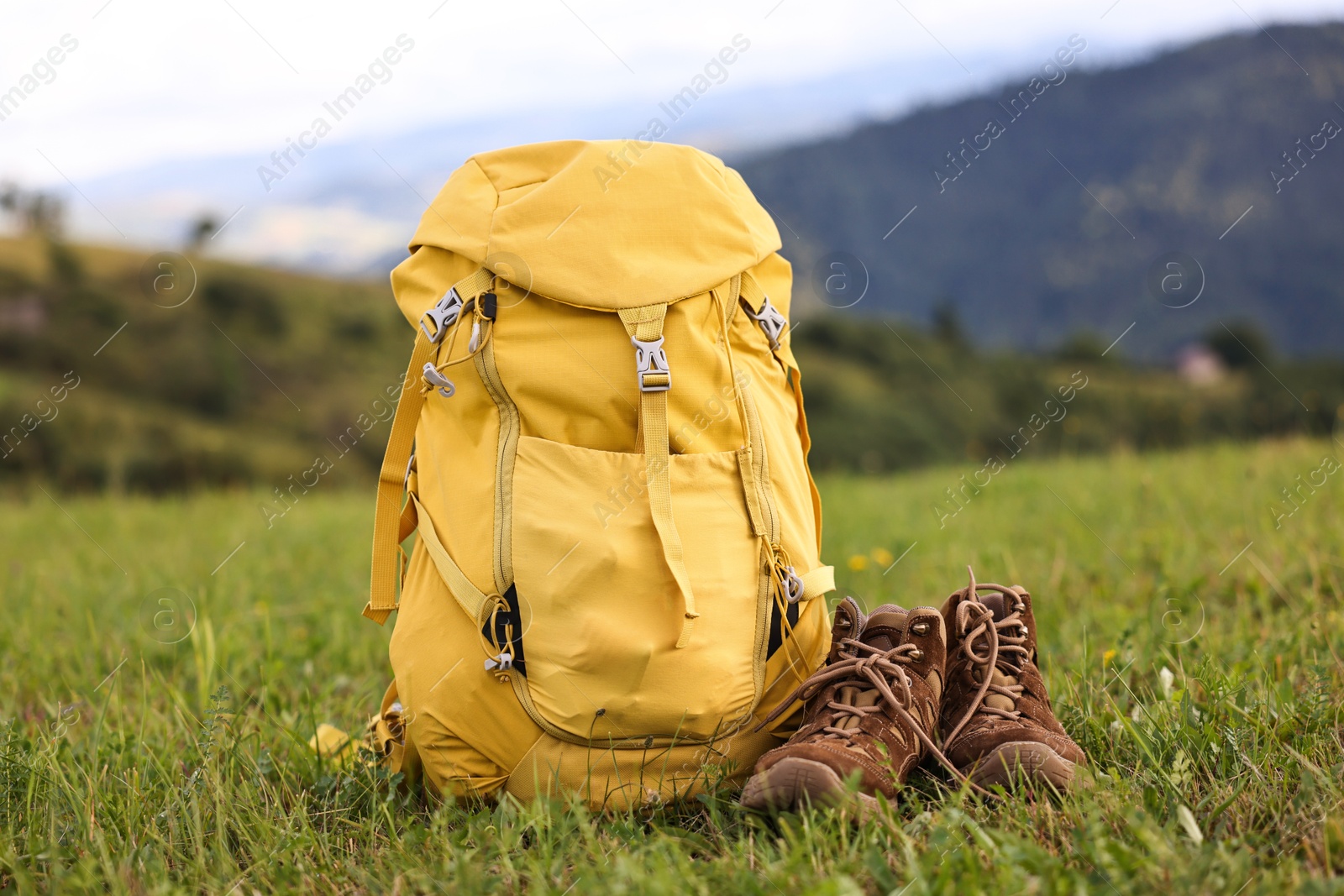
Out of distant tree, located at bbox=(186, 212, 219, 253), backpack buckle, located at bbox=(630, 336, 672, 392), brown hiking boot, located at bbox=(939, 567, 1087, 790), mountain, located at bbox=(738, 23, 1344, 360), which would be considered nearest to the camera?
brown hiking boot, located at bbox=(939, 567, 1087, 790)

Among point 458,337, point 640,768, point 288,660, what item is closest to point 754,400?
point 458,337

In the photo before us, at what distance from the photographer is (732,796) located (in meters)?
1.81

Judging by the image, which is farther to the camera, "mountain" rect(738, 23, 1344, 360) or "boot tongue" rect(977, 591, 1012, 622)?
"mountain" rect(738, 23, 1344, 360)

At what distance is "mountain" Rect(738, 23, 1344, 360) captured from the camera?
220 feet

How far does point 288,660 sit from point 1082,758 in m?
2.24

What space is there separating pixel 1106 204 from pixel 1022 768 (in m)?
91.8

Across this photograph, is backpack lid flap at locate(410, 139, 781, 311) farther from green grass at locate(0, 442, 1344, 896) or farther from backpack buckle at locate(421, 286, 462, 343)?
green grass at locate(0, 442, 1344, 896)

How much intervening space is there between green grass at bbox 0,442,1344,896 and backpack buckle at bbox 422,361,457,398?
2.64ft

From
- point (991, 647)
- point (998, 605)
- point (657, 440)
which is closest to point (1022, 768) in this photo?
point (991, 647)

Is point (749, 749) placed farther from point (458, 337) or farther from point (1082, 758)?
point (458, 337)

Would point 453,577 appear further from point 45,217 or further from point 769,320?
point 45,217

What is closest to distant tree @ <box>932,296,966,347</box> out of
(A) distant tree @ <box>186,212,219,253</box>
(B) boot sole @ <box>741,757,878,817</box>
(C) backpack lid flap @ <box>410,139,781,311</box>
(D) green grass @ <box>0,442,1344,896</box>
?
(A) distant tree @ <box>186,212,219,253</box>

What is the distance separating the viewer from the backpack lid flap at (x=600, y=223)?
5.90 feet

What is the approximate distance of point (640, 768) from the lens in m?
1.76
